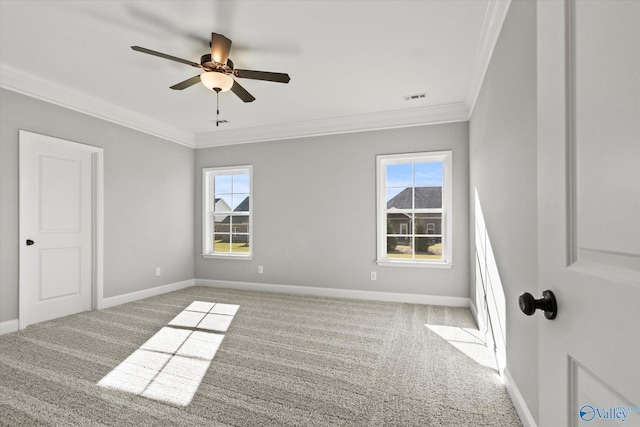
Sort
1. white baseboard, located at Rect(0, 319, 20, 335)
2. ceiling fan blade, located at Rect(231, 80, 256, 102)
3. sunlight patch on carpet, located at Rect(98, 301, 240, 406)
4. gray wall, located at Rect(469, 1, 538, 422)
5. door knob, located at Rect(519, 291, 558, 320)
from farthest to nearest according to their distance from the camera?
white baseboard, located at Rect(0, 319, 20, 335), ceiling fan blade, located at Rect(231, 80, 256, 102), sunlight patch on carpet, located at Rect(98, 301, 240, 406), gray wall, located at Rect(469, 1, 538, 422), door knob, located at Rect(519, 291, 558, 320)

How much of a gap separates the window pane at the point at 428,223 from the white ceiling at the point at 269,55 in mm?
1316

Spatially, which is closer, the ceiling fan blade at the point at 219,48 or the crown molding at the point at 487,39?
the crown molding at the point at 487,39

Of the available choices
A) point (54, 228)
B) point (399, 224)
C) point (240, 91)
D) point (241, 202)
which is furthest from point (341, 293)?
point (54, 228)

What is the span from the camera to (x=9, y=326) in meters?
3.29

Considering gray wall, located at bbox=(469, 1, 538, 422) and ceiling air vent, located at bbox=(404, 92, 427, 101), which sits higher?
ceiling air vent, located at bbox=(404, 92, 427, 101)

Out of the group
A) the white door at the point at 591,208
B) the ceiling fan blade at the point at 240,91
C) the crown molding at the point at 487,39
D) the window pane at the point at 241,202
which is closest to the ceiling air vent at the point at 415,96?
the crown molding at the point at 487,39

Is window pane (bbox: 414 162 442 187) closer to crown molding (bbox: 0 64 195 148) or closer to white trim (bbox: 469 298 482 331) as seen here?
white trim (bbox: 469 298 482 331)

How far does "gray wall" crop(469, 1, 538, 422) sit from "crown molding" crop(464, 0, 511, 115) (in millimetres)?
109

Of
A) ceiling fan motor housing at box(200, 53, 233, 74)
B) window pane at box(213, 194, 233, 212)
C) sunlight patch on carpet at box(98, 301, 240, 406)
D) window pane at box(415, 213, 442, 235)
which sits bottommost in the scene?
sunlight patch on carpet at box(98, 301, 240, 406)

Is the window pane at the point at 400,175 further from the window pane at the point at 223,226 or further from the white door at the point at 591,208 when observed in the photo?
the white door at the point at 591,208

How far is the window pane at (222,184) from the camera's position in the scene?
5672mm

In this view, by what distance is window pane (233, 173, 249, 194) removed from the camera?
5527mm

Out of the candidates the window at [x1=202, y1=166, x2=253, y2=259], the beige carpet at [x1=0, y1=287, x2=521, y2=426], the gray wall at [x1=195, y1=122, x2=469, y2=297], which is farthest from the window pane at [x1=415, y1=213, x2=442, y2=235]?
the window at [x1=202, y1=166, x2=253, y2=259]

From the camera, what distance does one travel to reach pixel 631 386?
0.50 metres
